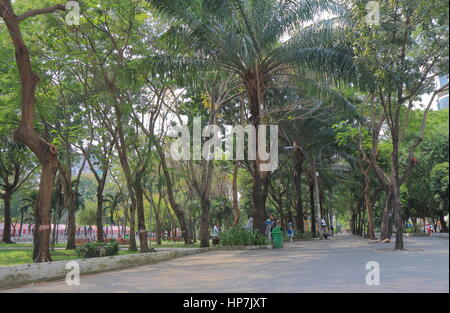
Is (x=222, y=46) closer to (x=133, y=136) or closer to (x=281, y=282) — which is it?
(x=133, y=136)

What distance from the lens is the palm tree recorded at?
53.6 ft

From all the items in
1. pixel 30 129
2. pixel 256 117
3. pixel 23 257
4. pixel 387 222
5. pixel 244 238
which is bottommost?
pixel 23 257

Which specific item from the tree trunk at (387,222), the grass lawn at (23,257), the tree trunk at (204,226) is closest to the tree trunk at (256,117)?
the tree trunk at (204,226)

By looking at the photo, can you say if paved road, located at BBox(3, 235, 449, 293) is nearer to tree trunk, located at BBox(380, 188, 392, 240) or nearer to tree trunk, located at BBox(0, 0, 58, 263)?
tree trunk, located at BBox(0, 0, 58, 263)

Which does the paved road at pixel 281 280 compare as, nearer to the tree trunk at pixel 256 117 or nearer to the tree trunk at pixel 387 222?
the tree trunk at pixel 256 117

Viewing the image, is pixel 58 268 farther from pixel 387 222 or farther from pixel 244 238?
pixel 387 222

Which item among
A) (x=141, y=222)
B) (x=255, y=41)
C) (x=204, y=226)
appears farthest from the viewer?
(x=204, y=226)

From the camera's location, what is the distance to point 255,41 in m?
17.0

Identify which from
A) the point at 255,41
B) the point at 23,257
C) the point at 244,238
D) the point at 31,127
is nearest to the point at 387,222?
the point at 244,238

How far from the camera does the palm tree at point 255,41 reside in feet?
53.6

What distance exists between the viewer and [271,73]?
18812 mm
